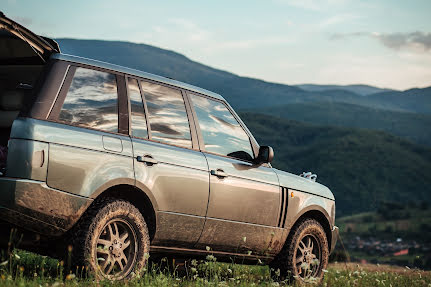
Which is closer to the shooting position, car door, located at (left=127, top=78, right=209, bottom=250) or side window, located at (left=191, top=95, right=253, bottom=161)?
car door, located at (left=127, top=78, right=209, bottom=250)

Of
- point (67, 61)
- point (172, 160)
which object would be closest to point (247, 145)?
point (172, 160)

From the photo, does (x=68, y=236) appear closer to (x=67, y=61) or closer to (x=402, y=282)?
(x=67, y=61)

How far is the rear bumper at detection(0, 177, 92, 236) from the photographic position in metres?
4.08

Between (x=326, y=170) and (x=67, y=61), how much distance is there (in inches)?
7267

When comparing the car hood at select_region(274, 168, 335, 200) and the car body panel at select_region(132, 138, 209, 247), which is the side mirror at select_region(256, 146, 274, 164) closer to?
the car hood at select_region(274, 168, 335, 200)

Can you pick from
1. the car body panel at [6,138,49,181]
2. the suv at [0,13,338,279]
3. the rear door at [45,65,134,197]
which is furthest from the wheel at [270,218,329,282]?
the car body panel at [6,138,49,181]

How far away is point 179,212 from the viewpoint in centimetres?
514

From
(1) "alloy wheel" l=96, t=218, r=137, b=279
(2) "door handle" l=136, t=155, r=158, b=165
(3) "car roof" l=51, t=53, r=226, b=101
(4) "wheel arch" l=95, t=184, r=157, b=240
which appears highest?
(3) "car roof" l=51, t=53, r=226, b=101

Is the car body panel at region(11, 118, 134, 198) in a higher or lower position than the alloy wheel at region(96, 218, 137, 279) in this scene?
higher

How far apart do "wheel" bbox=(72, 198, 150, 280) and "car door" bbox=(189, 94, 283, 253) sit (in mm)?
857

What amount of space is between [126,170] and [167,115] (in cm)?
91

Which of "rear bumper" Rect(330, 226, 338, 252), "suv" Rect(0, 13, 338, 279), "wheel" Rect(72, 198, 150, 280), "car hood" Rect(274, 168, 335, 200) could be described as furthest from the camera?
"rear bumper" Rect(330, 226, 338, 252)

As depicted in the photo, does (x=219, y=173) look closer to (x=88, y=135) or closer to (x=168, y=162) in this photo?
(x=168, y=162)

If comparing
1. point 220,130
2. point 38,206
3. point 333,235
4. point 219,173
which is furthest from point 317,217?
point 38,206
